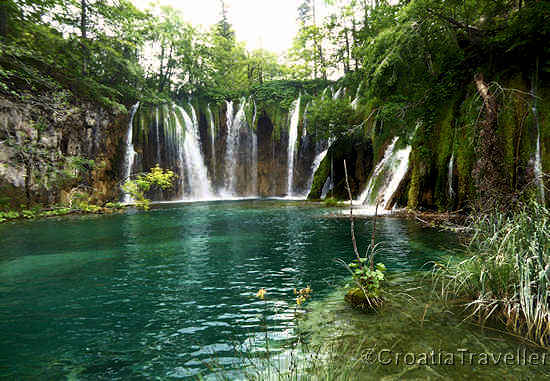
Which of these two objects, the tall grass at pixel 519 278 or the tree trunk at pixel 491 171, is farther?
the tree trunk at pixel 491 171

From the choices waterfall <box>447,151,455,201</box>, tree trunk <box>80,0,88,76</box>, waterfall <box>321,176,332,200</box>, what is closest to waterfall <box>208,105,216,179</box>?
tree trunk <box>80,0,88,76</box>

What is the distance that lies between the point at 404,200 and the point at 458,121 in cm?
457

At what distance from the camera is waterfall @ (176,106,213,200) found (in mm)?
28297

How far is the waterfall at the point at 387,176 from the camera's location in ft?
47.2

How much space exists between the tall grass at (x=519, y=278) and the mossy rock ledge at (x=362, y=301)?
111 centimetres

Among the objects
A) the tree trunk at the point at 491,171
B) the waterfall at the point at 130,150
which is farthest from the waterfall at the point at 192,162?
the tree trunk at the point at 491,171

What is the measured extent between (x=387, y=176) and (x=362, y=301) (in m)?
12.5

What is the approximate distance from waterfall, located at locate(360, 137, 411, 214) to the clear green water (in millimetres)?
4281

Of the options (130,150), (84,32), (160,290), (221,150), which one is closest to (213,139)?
(221,150)

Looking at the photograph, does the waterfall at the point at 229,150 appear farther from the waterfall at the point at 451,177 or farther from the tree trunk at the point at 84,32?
the waterfall at the point at 451,177

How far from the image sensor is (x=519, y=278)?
2.95 meters

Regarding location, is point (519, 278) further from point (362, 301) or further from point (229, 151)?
point (229, 151)

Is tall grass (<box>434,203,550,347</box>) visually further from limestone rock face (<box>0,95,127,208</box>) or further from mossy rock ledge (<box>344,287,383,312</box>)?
limestone rock face (<box>0,95,127,208</box>)

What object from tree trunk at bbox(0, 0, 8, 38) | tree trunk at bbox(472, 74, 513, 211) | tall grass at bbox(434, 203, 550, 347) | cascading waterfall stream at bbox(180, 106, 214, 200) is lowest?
tall grass at bbox(434, 203, 550, 347)
